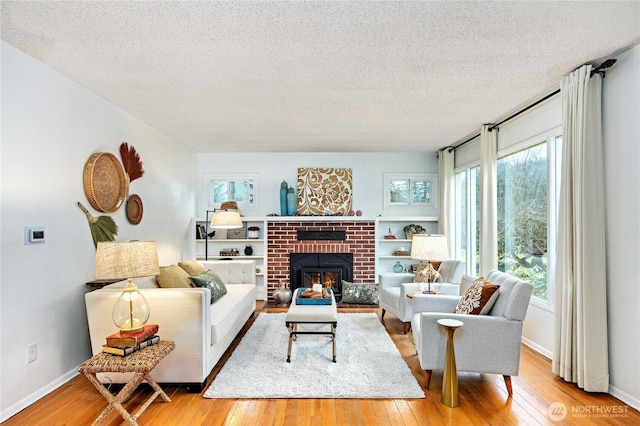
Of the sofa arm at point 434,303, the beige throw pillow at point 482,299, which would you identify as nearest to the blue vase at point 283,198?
the sofa arm at point 434,303

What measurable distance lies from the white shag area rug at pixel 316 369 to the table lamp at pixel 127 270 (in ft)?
2.66

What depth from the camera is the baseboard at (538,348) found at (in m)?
3.48

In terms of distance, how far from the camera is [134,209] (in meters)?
4.18

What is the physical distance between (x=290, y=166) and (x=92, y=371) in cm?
468

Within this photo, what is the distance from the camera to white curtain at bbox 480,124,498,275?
446 cm

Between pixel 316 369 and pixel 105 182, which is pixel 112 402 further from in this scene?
pixel 105 182

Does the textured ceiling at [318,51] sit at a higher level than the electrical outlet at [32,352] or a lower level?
higher

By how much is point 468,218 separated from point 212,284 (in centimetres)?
391

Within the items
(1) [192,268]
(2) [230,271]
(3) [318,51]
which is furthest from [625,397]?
(2) [230,271]

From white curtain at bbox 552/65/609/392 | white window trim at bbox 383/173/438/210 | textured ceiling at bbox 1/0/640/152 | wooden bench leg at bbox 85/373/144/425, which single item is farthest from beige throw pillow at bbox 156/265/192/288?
white window trim at bbox 383/173/438/210

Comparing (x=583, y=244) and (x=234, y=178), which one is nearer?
(x=583, y=244)

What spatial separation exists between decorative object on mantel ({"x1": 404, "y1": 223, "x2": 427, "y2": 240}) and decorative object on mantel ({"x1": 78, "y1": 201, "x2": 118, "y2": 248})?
177 inches

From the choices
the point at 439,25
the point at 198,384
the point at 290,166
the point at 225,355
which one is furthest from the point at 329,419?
the point at 290,166

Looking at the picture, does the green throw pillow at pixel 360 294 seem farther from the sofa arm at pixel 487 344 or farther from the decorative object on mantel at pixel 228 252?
the sofa arm at pixel 487 344
